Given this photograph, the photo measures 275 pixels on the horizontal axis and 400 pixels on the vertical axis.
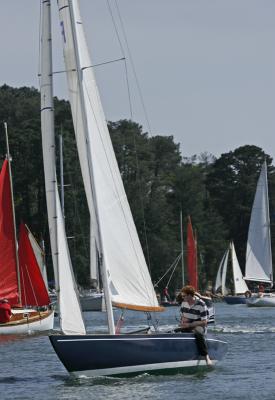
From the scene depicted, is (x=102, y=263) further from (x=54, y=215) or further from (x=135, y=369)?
(x=135, y=369)

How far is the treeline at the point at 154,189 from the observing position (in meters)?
97.4

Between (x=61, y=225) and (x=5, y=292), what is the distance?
2104 centimetres

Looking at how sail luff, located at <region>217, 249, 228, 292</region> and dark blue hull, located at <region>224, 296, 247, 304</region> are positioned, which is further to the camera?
sail luff, located at <region>217, 249, 228, 292</region>

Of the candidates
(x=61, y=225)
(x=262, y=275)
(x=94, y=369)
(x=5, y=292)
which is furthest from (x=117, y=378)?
(x=262, y=275)

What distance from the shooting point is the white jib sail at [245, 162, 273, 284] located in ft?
278

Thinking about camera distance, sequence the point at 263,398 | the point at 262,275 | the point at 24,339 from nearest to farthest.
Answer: the point at 263,398 → the point at 24,339 → the point at 262,275

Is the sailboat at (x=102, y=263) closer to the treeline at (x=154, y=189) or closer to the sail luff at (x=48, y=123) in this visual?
the sail luff at (x=48, y=123)

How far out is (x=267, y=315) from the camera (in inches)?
2537

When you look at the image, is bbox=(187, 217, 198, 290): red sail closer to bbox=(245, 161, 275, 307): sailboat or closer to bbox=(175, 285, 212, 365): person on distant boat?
bbox=(245, 161, 275, 307): sailboat

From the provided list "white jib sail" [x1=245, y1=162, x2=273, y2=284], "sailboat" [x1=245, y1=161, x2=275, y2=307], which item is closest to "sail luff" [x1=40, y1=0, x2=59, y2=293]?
"sailboat" [x1=245, y1=161, x2=275, y2=307]

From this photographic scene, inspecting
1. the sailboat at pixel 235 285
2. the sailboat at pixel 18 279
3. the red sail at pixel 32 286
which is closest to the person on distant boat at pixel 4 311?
the sailboat at pixel 18 279

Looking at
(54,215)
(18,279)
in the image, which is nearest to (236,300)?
(18,279)

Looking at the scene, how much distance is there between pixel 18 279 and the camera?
47344 millimetres

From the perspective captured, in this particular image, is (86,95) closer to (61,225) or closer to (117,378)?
(61,225)
